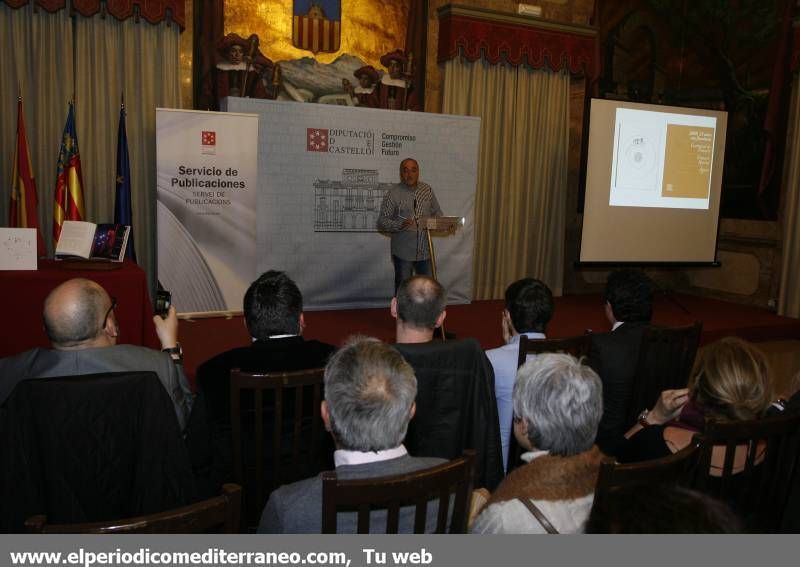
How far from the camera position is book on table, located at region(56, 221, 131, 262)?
399cm

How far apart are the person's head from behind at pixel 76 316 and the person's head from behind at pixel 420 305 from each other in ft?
3.38

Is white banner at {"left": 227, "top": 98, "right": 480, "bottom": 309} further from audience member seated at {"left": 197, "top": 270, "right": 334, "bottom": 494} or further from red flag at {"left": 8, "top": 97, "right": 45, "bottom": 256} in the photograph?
audience member seated at {"left": 197, "top": 270, "right": 334, "bottom": 494}

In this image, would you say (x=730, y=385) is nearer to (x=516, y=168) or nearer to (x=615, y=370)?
(x=615, y=370)

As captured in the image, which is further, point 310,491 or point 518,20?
point 518,20

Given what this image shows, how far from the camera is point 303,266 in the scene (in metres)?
6.17

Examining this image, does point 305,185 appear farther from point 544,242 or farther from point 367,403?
point 367,403

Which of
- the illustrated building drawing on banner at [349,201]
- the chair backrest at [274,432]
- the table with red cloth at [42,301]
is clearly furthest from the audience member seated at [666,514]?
the illustrated building drawing on banner at [349,201]

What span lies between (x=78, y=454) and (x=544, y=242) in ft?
21.2

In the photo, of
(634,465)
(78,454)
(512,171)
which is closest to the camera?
(634,465)

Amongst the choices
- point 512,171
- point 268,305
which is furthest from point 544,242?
point 268,305

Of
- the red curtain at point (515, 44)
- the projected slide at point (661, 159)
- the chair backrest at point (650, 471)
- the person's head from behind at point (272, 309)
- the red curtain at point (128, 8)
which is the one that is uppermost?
the red curtain at point (515, 44)

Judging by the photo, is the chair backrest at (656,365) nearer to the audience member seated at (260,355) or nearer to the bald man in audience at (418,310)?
the bald man in audience at (418,310)

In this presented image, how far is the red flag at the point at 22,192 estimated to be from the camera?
4.89 m

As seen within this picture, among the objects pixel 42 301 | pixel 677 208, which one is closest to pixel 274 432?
pixel 42 301
